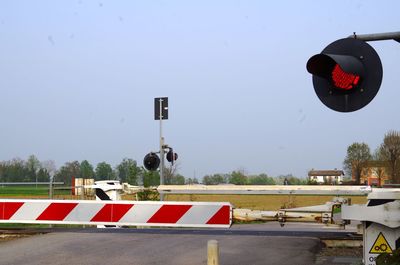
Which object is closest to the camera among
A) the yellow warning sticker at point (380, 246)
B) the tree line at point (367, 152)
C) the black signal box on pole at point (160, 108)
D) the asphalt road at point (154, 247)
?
the yellow warning sticker at point (380, 246)

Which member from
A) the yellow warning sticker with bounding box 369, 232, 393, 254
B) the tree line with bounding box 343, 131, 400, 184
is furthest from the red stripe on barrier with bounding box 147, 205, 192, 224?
the tree line with bounding box 343, 131, 400, 184

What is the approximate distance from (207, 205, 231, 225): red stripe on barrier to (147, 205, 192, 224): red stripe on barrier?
0.44 meters

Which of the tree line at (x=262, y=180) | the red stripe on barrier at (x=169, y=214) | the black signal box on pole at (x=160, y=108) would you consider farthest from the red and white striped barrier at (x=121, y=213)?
the black signal box on pole at (x=160, y=108)

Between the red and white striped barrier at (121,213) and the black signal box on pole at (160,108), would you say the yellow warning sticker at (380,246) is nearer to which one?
the red and white striped barrier at (121,213)

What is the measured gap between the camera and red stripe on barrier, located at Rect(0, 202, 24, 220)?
1095 centimetres

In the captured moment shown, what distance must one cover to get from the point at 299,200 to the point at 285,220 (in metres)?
1.07

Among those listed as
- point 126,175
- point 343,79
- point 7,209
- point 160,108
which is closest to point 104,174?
point 126,175

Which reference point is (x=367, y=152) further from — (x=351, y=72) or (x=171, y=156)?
(x=351, y=72)

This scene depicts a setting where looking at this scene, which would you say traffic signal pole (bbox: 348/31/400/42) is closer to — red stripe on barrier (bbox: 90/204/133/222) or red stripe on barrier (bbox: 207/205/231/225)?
red stripe on barrier (bbox: 207/205/231/225)

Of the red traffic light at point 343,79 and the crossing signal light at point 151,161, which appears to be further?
the crossing signal light at point 151,161

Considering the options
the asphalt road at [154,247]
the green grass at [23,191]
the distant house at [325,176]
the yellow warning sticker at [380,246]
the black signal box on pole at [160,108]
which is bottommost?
the asphalt road at [154,247]

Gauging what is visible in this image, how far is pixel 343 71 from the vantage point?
600cm

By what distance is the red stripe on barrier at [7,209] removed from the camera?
1095 cm

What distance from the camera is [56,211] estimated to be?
1083 cm
